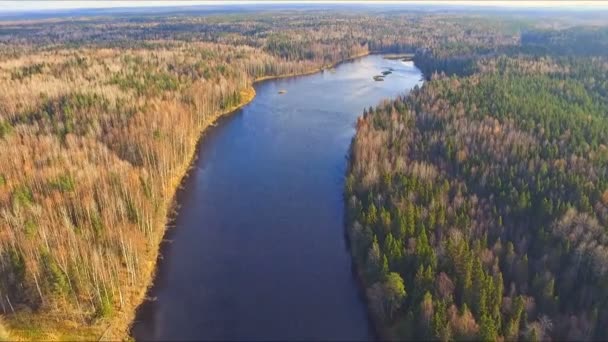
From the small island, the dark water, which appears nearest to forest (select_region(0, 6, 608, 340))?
the dark water

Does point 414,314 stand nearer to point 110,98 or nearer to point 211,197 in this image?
point 211,197

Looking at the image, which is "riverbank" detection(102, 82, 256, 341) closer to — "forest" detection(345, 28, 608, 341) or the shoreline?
the shoreline

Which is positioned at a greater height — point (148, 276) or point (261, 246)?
point (261, 246)

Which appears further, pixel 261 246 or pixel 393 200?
pixel 393 200

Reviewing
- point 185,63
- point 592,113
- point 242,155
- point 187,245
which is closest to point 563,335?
point 187,245

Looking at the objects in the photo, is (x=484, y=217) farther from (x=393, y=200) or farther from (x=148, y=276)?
(x=148, y=276)

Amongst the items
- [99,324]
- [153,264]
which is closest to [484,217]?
[153,264]
